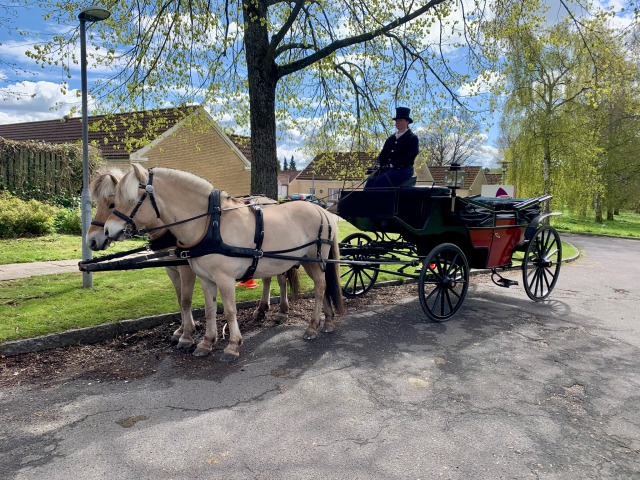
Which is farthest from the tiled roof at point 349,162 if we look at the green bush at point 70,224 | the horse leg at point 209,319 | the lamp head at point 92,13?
the green bush at point 70,224

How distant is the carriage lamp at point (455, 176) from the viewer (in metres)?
6.22

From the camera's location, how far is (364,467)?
2.90 meters

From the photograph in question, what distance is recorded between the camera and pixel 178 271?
5285mm

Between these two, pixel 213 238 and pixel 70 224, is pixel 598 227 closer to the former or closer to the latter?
pixel 70 224

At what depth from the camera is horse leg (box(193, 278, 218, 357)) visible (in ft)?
15.5

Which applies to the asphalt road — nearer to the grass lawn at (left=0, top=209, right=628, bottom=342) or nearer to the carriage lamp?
the grass lawn at (left=0, top=209, right=628, bottom=342)

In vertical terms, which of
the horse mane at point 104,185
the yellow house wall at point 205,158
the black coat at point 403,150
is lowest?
the horse mane at point 104,185

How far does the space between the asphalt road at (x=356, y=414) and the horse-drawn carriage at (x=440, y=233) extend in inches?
39.1

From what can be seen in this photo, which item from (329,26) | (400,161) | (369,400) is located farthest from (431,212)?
(329,26)

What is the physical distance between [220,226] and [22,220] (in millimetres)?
9440

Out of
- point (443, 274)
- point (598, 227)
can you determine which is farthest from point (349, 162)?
point (598, 227)

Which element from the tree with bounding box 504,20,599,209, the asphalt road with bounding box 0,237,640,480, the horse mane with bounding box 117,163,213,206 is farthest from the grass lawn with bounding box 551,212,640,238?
the horse mane with bounding box 117,163,213,206

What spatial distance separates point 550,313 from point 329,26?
6764 mm

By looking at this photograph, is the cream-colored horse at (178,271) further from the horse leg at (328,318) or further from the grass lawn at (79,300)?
the grass lawn at (79,300)
